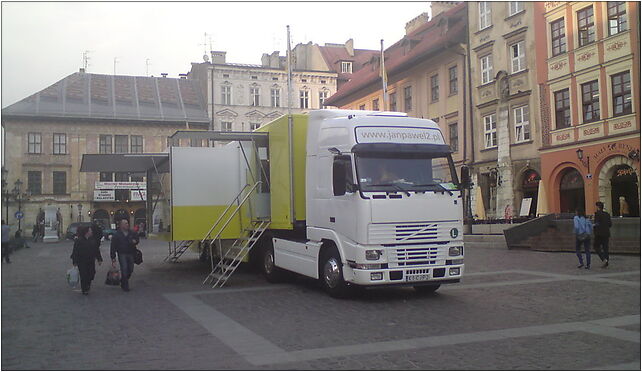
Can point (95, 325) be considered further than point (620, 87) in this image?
No

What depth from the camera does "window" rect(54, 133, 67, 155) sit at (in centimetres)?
5953

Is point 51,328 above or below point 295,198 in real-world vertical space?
below

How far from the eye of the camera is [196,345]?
795 centimetres

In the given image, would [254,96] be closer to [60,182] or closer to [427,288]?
[60,182]

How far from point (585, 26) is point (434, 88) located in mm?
12434

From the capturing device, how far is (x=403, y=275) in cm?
1128

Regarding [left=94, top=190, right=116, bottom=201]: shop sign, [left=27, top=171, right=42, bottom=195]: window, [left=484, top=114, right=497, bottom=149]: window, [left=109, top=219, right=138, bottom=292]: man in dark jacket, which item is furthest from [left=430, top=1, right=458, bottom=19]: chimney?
[left=27, top=171, right=42, bottom=195]: window

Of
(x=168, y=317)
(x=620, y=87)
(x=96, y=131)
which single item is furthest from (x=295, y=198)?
(x=96, y=131)

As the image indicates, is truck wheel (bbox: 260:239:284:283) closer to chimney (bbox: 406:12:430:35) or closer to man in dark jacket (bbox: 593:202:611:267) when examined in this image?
man in dark jacket (bbox: 593:202:611:267)

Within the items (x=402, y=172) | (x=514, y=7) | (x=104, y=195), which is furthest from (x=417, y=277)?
(x=104, y=195)

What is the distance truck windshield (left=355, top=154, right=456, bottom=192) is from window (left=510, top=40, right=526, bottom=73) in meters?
22.1

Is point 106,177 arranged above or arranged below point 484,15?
below

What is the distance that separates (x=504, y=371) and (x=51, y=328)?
656cm

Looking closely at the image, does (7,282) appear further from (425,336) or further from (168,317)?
(425,336)
